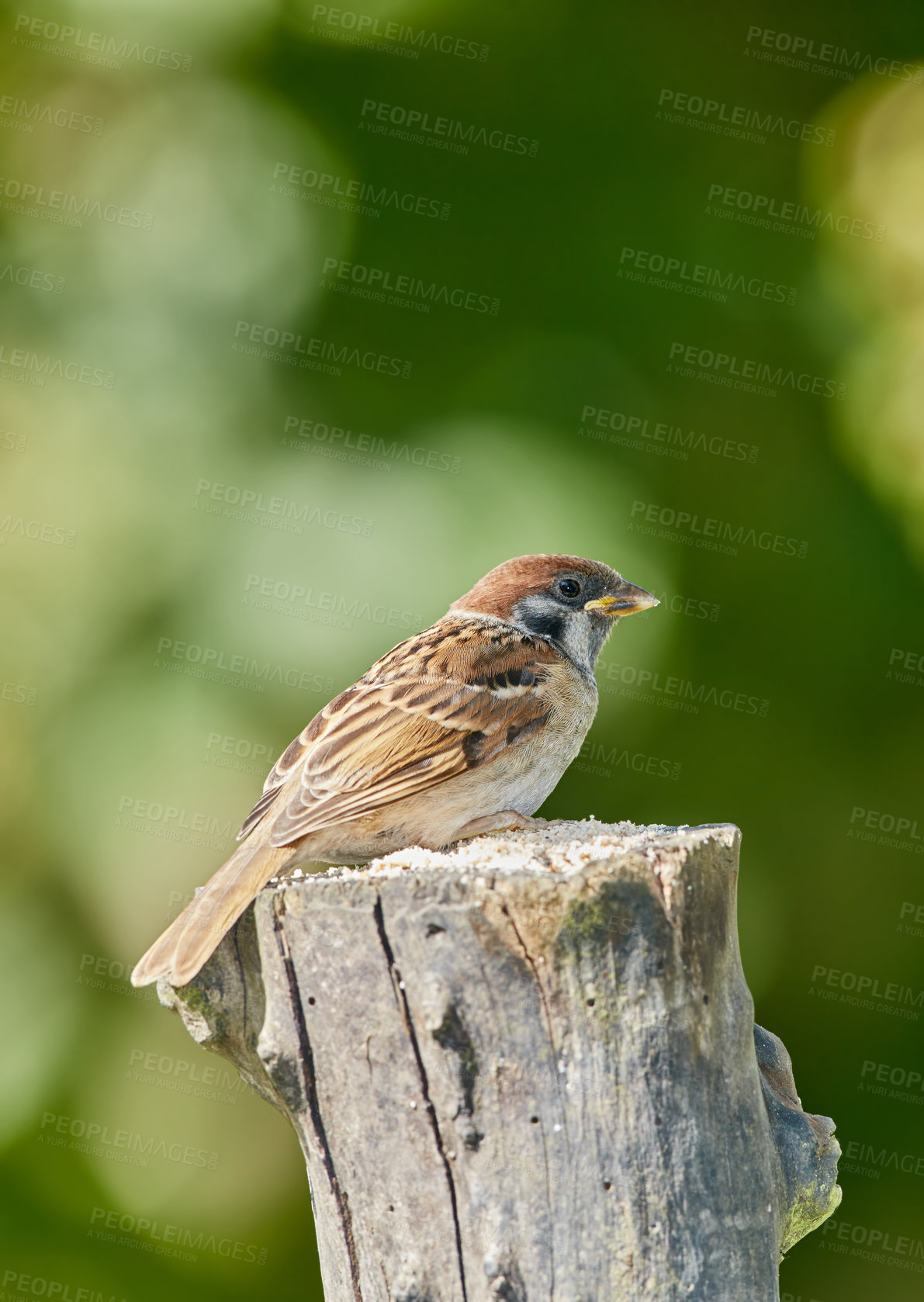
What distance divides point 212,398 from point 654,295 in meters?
1.62

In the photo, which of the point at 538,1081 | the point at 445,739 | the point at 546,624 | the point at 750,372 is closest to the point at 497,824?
the point at 445,739

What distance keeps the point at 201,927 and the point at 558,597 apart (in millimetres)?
1712

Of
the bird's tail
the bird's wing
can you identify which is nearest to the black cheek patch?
the bird's wing

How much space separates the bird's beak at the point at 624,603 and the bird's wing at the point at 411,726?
265 millimetres

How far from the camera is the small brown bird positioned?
2645mm

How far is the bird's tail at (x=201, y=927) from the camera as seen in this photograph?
2.20m

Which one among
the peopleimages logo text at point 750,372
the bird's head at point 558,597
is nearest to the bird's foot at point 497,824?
the bird's head at point 558,597

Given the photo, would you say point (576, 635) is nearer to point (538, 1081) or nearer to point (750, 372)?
point (750, 372)

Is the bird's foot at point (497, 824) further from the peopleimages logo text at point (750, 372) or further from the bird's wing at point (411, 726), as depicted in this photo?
the peopleimages logo text at point (750, 372)

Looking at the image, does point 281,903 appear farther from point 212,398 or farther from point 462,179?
point 462,179

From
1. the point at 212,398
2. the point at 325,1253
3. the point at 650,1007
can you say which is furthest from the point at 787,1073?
the point at 212,398

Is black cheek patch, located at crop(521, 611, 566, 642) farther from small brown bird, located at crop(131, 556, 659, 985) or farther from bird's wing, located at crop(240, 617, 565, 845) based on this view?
bird's wing, located at crop(240, 617, 565, 845)

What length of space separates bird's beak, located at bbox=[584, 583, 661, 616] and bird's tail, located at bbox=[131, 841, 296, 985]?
1522 millimetres

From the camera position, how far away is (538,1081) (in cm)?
188
